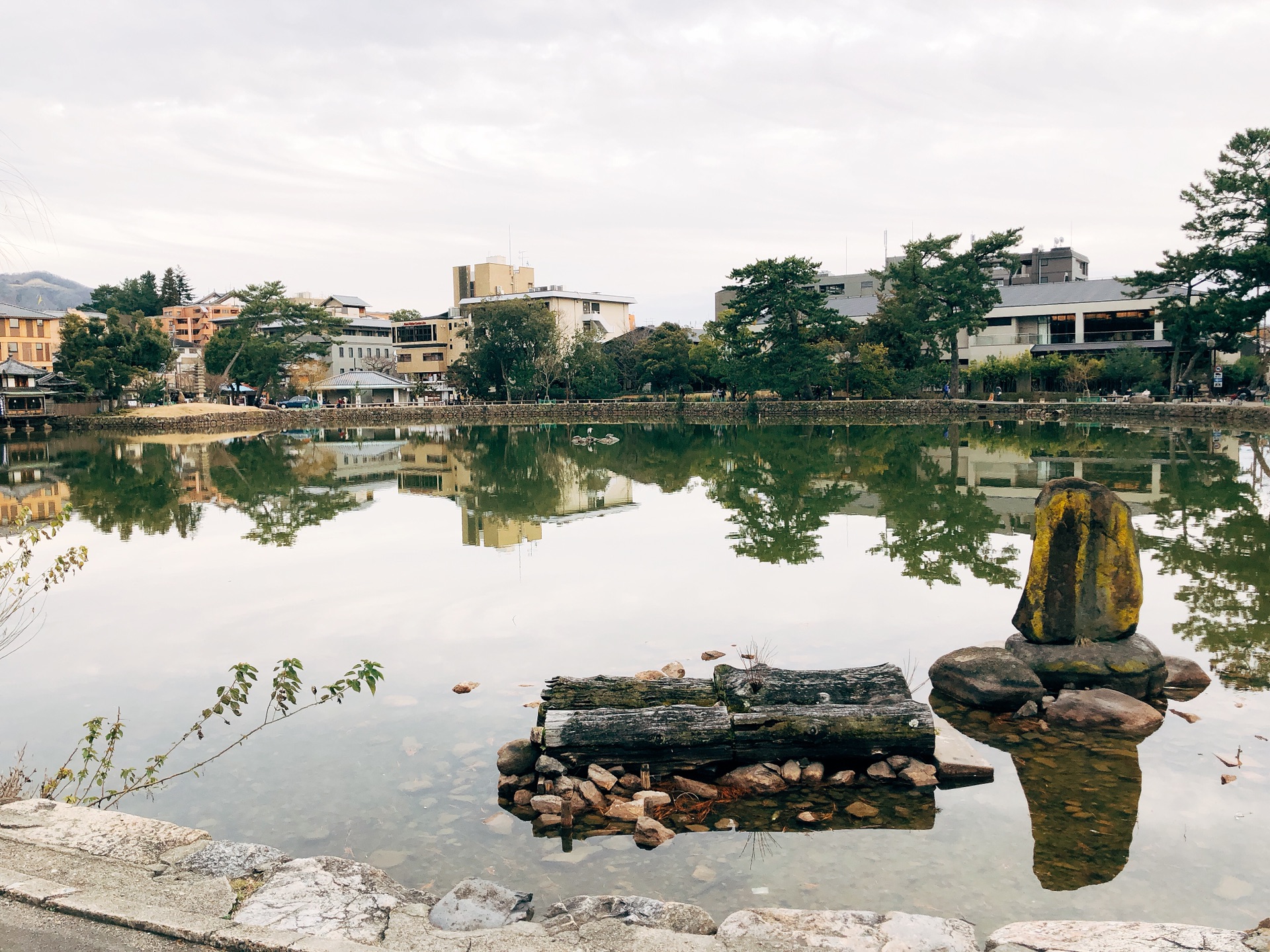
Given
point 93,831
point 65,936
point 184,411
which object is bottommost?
point 93,831

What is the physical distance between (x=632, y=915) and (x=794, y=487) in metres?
18.6

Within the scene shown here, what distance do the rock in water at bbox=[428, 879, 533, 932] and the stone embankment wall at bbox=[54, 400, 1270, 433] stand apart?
1696 inches

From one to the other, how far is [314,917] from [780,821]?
3.10 meters

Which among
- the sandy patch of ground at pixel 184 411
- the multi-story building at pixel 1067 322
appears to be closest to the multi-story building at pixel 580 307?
the sandy patch of ground at pixel 184 411

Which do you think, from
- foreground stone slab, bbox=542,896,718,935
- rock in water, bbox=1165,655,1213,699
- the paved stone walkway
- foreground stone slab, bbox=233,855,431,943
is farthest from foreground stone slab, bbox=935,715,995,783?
the paved stone walkway

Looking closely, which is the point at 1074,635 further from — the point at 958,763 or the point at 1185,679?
the point at 958,763

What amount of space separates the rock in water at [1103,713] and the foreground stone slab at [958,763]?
113 centimetres

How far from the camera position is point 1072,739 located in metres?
7.07

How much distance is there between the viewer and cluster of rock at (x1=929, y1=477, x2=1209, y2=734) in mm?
7766

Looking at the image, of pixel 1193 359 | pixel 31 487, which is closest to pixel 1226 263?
pixel 1193 359

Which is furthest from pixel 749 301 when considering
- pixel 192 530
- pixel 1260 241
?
pixel 192 530

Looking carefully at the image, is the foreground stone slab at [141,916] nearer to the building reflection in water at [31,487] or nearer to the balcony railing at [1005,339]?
the building reflection in water at [31,487]

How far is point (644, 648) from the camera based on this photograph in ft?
31.0

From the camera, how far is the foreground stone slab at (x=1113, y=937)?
3658 mm
